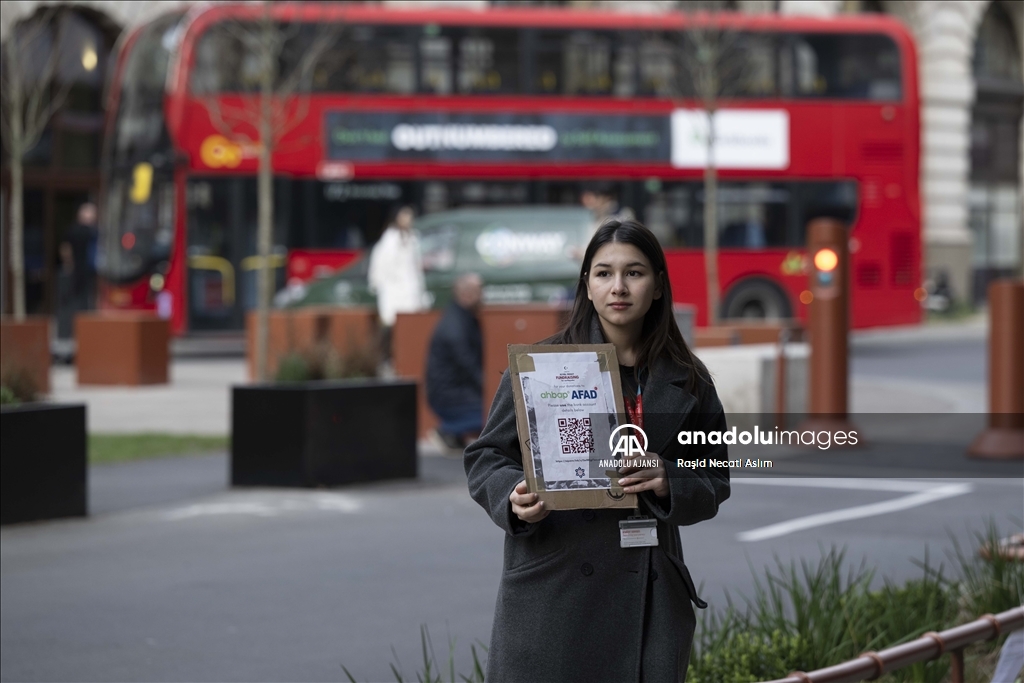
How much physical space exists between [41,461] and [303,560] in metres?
1.72

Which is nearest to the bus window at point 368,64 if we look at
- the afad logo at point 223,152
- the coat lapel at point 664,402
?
the afad logo at point 223,152

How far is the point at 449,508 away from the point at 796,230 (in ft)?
48.9

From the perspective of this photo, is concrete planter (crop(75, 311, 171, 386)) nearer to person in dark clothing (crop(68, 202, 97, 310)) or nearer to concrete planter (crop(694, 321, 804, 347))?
person in dark clothing (crop(68, 202, 97, 310))

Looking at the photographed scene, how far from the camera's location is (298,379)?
1017 cm

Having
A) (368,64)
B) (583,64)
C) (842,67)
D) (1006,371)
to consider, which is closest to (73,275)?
(368,64)

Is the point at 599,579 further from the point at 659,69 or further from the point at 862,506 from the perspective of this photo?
the point at 659,69

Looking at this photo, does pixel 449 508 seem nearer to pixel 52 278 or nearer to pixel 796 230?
pixel 796 230

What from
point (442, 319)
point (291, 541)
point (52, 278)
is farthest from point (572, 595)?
point (52, 278)

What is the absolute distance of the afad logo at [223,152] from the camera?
21.5 m

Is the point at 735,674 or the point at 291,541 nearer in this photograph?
the point at 735,674

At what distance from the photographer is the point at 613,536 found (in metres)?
2.99

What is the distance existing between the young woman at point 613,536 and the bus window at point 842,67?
68.5ft

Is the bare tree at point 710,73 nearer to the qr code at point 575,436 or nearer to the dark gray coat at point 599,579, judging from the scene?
the dark gray coat at point 599,579

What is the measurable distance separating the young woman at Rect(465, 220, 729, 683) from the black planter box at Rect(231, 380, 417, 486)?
6859 mm
